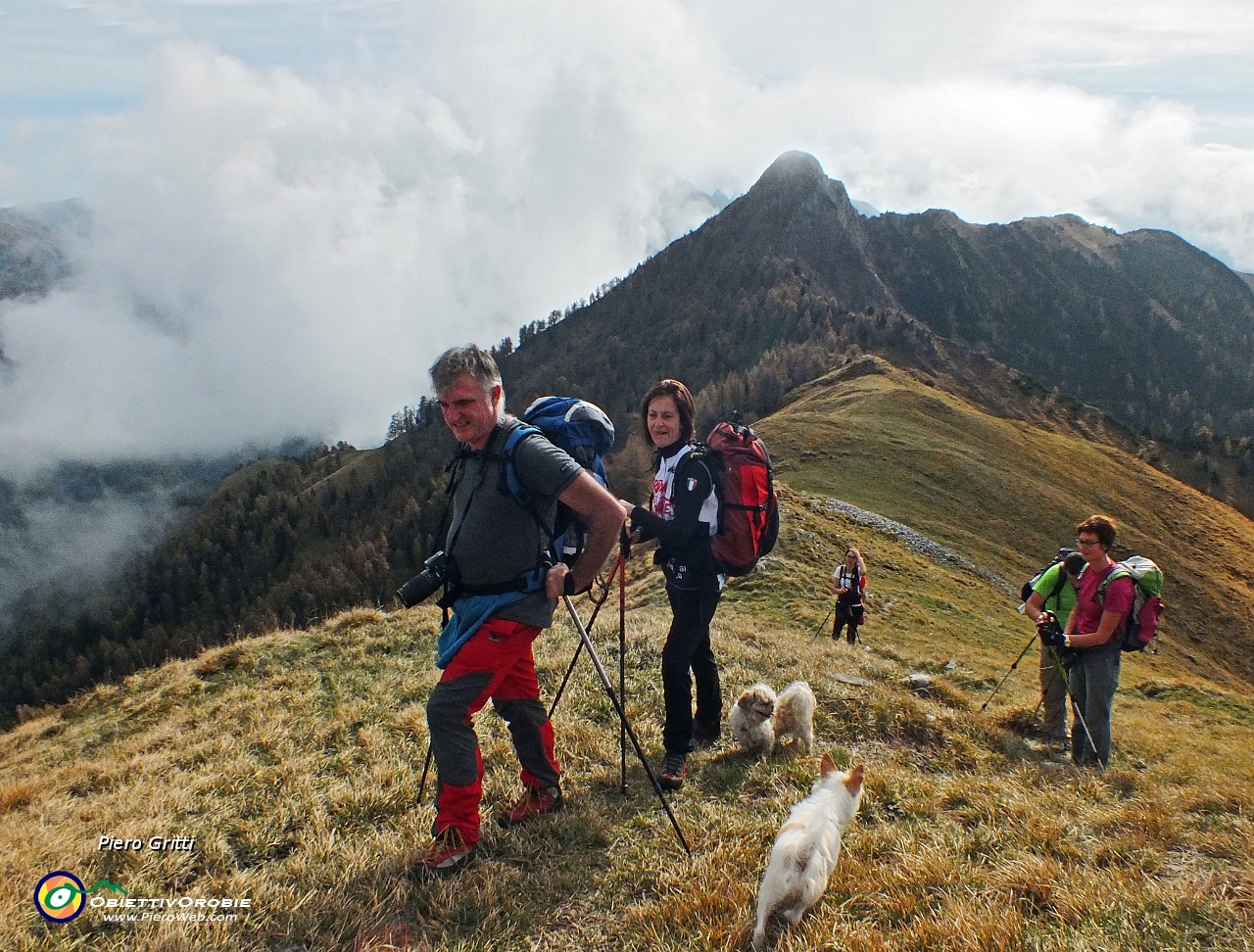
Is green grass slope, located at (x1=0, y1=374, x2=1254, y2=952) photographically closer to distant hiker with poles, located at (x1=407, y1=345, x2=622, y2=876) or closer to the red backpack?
distant hiker with poles, located at (x1=407, y1=345, x2=622, y2=876)

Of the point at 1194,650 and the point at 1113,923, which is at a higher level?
the point at 1113,923

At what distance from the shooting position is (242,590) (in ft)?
391

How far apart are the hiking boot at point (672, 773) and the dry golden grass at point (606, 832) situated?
0.51 ft

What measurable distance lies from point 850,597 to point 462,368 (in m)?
14.3

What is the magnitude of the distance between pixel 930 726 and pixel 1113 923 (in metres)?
4.10

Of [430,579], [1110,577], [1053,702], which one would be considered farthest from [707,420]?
[430,579]

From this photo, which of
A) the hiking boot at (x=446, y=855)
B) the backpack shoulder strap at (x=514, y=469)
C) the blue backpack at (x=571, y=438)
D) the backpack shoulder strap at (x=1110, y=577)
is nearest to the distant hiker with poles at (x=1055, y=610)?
the backpack shoulder strap at (x=1110, y=577)

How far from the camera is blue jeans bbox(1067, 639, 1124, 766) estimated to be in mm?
7223

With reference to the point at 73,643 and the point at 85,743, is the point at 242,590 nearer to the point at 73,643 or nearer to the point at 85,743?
the point at 73,643

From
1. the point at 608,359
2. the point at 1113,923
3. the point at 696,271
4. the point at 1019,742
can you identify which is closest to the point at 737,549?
the point at 1113,923

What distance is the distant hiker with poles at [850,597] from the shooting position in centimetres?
1602

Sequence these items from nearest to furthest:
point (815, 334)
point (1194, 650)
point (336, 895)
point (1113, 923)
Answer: point (1113, 923) < point (336, 895) < point (1194, 650) < point (815, 334)

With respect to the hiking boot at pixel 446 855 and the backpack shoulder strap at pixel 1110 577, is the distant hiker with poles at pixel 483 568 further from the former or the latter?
the backpack shoulder strap at pixel 1110 577

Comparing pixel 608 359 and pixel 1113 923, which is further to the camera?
pixel 608 359
